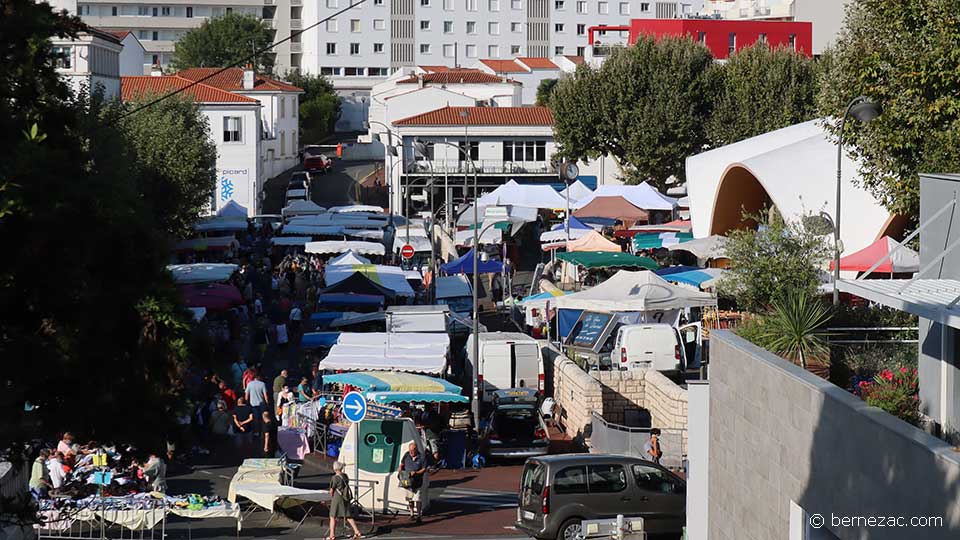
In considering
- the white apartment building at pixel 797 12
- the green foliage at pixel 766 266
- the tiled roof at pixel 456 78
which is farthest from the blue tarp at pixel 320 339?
the tiled roof at pixel 456 78

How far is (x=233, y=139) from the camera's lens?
224 feet

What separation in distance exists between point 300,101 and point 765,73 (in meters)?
56.2

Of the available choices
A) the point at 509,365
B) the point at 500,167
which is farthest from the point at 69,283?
the point at 500,167

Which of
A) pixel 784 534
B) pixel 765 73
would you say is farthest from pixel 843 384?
pixel 765 73

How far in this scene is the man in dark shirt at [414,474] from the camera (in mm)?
18609

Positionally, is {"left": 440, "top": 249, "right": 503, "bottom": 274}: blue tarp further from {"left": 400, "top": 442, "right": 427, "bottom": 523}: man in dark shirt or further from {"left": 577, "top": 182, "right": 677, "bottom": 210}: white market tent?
{"left": 400, "top": 442, "right": 427, "bottom": 523}: man in dark shirt

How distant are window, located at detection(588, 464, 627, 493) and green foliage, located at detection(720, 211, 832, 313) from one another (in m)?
2.90

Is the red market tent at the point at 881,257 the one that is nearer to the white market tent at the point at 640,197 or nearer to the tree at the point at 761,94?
the white market tent at the point at 640,197

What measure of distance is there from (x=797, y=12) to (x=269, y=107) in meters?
32.2

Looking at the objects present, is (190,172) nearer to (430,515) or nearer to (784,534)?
(430,515)

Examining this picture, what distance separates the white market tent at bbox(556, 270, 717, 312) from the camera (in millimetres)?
27234

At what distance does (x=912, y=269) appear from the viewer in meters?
23.6

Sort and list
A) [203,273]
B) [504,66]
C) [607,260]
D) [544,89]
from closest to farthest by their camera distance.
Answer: [607,260] < [203,273] < [544,89] < [504,66]

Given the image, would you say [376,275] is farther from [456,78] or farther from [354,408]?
[456,78]
